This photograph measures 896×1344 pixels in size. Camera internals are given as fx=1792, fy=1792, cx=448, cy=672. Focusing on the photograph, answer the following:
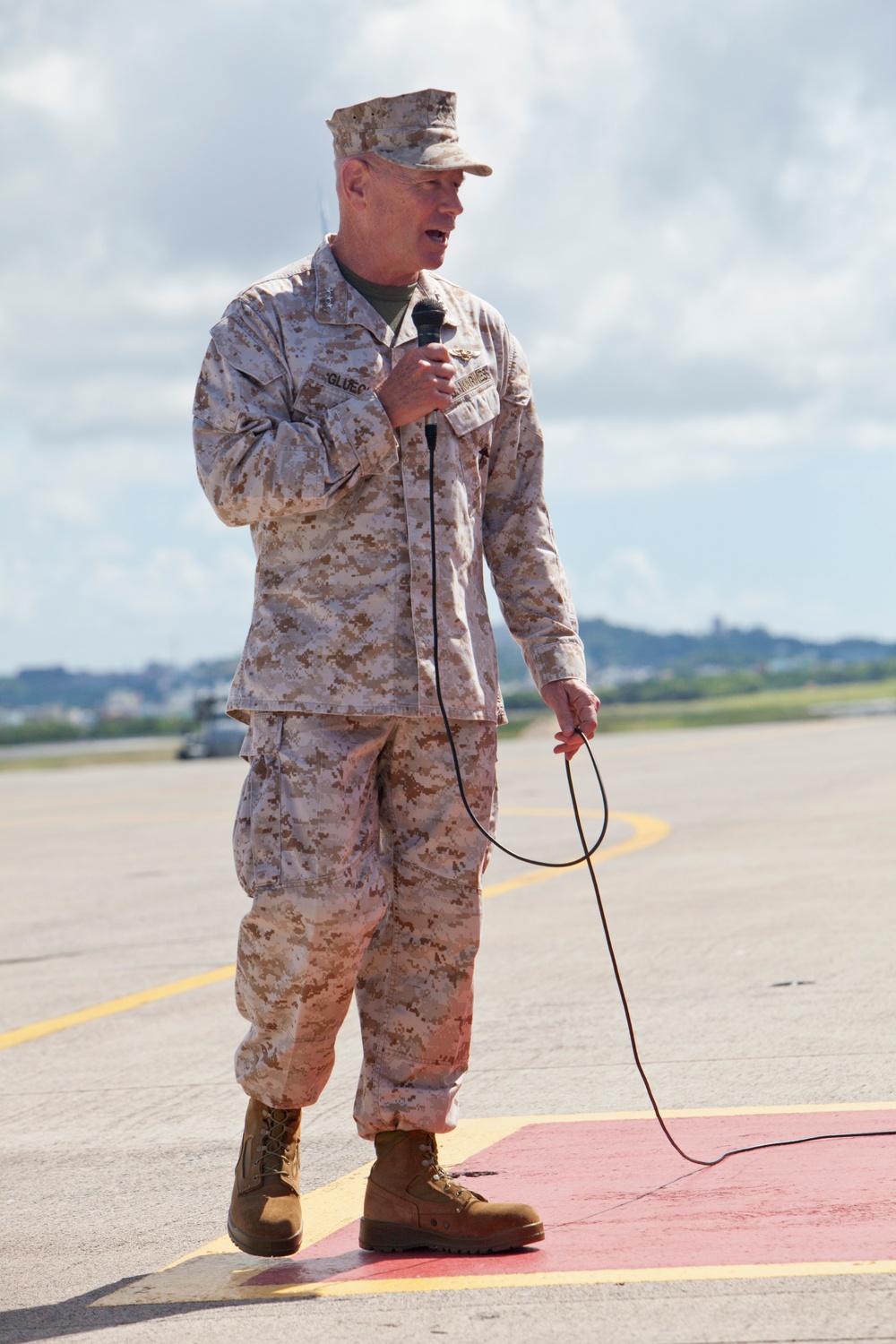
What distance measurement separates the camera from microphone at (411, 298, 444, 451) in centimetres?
357

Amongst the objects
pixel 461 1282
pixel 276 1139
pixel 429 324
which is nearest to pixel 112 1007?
pixel 276 1139

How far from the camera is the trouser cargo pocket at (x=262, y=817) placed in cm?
346

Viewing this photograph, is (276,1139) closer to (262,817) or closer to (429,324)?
(262,817)

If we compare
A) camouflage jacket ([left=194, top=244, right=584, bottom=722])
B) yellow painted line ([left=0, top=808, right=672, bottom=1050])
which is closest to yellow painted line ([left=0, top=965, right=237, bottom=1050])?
yellow painted line ([left=0, top=808, right=672, bottom=1050])

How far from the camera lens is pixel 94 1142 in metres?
4.77

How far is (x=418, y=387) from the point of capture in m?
3.50

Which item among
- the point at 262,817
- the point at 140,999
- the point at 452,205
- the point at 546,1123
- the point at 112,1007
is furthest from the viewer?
the point at 140,999

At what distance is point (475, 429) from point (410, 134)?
2.00 ft

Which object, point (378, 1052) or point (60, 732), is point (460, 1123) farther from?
point (60, 732)

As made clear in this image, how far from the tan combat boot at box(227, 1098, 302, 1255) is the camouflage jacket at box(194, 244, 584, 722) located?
2.77 feet

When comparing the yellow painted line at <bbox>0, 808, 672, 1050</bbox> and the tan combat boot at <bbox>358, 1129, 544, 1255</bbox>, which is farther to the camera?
the yellow painted line at <bbox>0, 808, 672, 1050</bbox>

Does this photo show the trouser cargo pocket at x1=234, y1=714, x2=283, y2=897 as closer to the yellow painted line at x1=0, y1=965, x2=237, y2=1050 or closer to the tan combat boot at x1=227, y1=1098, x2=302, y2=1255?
the tan combat boot at x1=227, y1=1098, x2=302, y2=1255

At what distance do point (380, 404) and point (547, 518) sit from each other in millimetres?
633

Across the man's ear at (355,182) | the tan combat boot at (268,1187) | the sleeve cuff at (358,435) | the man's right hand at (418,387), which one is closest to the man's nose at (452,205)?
the man's ear at (355,182)
